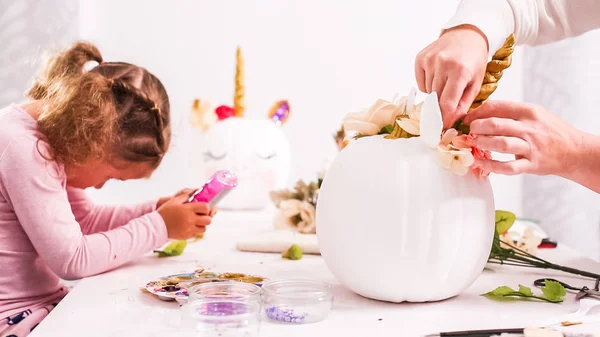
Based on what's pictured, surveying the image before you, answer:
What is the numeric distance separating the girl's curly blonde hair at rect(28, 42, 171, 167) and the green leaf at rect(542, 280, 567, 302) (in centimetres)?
67

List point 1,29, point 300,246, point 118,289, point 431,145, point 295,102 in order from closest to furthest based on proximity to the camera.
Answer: point 431,145 → point 118,289 → point 300,246 → point 1,29 → point 295,102

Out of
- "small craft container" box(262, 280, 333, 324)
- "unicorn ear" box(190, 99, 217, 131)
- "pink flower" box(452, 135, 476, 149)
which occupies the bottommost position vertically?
"small craft container" box(262, 280, 333, 324)

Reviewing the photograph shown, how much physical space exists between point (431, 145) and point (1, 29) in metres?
0.98

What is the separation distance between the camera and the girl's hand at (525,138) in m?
0.70

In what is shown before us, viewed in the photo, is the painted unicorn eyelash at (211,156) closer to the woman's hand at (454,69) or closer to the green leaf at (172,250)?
the green leaf at (172,250)

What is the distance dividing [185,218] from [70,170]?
0.20 meters

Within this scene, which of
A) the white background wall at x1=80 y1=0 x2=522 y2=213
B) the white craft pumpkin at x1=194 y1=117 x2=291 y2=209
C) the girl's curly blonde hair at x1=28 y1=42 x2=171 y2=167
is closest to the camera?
the girl's curly blonde hair at x1=28 y1=42 x2=171 y2=167

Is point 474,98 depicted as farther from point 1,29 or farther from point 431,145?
point 1,29

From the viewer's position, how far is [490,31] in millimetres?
886

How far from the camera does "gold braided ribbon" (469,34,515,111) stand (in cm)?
76

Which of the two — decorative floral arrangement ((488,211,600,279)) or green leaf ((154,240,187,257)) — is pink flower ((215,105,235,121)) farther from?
decorative floral arrangement ((488,211,600,279))

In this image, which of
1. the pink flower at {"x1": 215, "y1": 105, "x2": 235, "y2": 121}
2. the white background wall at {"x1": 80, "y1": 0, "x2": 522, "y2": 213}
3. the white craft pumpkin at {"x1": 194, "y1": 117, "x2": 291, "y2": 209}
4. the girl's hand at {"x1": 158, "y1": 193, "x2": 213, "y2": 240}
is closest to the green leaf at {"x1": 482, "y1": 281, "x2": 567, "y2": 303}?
the girl's hand at {"x1": 158, "y1": 193, "x2": 213, "y2": 240}

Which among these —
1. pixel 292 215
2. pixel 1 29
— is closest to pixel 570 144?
pixel 292 215

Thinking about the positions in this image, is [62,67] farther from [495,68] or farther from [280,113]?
[280,113]
